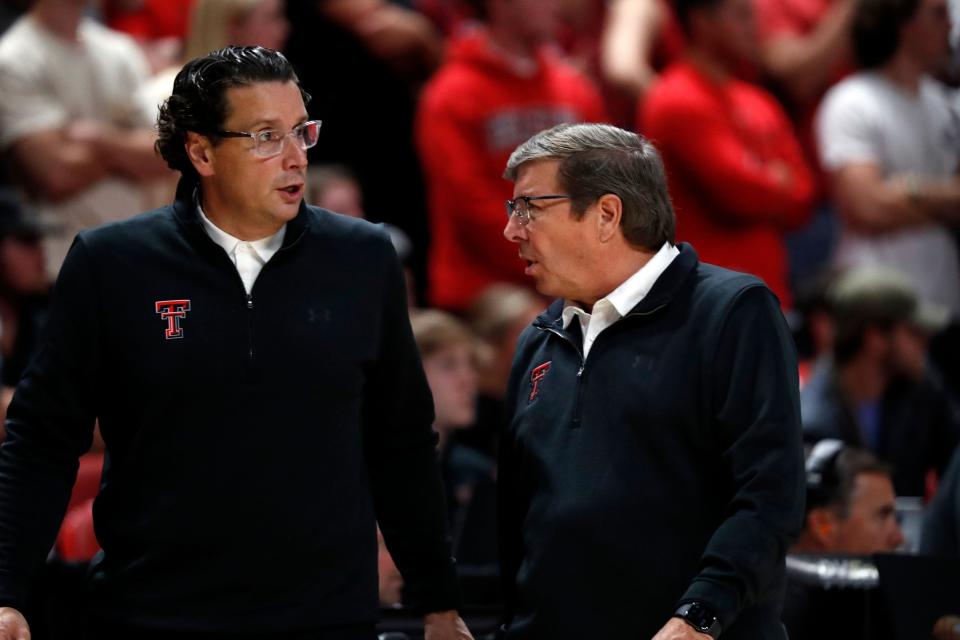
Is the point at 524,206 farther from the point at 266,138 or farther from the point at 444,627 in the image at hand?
the point at 444,627

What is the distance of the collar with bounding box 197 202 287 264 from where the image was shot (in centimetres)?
326

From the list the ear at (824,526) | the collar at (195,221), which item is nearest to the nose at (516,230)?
the collar at (195,221)

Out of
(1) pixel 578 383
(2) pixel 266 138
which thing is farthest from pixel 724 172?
(2) pixel 266 138

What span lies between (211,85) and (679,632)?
1.40 metres

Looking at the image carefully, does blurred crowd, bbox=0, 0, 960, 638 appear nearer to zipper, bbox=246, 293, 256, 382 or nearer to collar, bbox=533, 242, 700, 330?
collar, bbox=533, 242, 700, 330

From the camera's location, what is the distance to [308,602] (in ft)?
10.3

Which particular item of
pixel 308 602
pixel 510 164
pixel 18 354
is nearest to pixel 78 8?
pixel 18 354

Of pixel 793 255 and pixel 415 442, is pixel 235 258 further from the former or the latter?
pixel 793 255

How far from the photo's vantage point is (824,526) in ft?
16.4

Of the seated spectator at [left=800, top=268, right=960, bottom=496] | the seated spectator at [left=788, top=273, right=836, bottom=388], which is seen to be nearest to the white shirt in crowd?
the seated spectator at [left=788, top=273, right=836, bottom=388]

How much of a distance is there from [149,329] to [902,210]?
4.61 metres

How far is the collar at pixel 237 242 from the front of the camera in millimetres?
3262

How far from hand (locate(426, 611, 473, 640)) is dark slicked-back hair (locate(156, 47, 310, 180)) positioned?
1063mm

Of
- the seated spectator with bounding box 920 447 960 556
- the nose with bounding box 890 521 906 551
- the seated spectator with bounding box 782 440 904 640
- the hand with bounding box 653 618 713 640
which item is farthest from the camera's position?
→ the nose with bounding box 890 521 906 551
